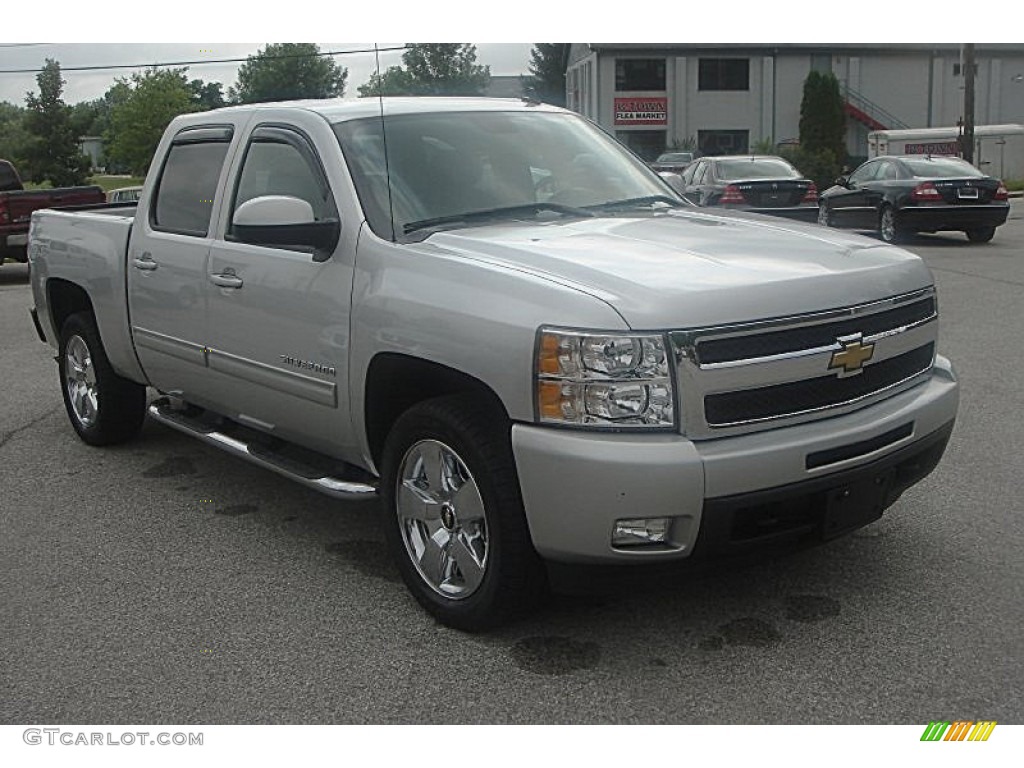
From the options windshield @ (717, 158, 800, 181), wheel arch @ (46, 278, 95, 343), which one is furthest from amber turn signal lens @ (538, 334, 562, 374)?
windshield @ (717, 158, 800, 181)

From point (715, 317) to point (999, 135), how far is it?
1510 inches

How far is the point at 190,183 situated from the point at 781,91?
138 ft

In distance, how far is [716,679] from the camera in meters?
3.68

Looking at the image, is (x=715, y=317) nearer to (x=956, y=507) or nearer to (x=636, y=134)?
(x=956, y=507)

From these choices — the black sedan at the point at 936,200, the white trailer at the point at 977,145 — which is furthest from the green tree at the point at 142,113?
the white trailer at the point at 977,145

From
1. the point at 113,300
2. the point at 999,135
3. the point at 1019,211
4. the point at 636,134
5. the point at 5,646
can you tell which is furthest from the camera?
the point at 636,134

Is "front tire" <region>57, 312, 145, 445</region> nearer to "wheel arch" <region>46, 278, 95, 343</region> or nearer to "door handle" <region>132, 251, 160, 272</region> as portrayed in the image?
"wheel arch" <region>46, 278, 95, 343</region>

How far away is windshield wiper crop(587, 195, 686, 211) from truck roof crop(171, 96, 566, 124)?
677 mm

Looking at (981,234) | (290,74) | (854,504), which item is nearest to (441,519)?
(854,504)

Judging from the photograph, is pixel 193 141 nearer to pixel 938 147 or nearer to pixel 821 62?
pixel 938 147

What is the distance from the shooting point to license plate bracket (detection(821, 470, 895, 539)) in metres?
3.83

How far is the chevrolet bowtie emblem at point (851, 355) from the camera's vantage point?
151 inches

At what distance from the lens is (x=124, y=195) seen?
24.2 ft

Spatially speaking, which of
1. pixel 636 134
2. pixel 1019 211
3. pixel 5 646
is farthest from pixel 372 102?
pixel 636 134
